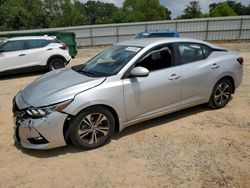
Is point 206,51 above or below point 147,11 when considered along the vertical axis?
below

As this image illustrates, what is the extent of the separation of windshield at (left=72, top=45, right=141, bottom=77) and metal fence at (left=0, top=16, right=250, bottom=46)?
17.4 meters

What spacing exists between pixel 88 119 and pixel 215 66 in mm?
2694

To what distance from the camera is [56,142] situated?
3812 mm

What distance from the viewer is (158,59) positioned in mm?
4609

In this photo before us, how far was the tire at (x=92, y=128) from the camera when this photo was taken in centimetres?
386

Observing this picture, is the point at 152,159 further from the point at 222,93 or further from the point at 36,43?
the point at 36,43

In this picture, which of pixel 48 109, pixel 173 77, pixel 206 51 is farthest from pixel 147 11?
pixel 48 109

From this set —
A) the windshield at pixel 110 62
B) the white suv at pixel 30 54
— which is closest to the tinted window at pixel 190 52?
the windshield at pixel 110 62

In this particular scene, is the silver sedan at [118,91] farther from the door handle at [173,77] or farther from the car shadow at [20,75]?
the car shadow at [20,75]

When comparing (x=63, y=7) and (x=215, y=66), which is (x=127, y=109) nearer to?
(x=215, y=66)

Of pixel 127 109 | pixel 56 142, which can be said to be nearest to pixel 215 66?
pixel 127 109

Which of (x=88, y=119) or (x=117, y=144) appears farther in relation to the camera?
(x=117, y=144)

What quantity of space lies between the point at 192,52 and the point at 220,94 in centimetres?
108

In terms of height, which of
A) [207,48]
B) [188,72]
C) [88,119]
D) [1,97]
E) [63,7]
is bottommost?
[1,97]
